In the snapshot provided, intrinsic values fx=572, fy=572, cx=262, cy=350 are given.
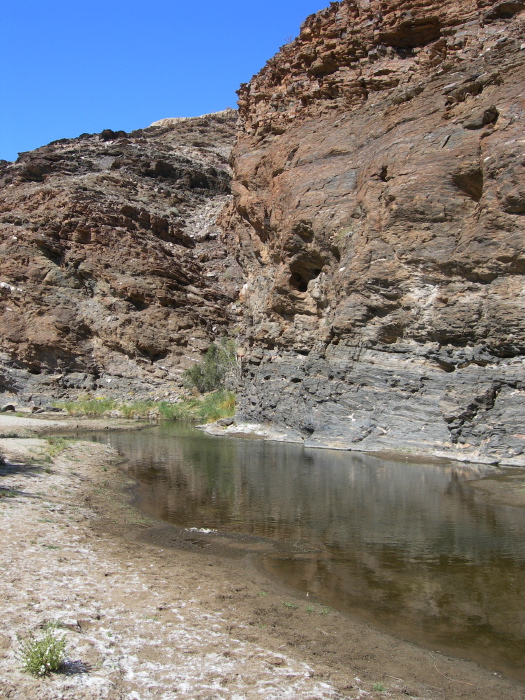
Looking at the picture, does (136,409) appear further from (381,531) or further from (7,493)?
(381,531)

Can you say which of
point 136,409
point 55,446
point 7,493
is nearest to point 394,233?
point 55,446

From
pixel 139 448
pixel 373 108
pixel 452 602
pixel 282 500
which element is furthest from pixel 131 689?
pixel 373 108

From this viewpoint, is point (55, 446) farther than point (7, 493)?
Yes

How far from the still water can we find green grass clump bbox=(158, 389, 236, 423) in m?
16.0

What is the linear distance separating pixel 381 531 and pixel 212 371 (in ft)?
112

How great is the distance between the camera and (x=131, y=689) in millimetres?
4645

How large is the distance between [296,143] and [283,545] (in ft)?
92.5

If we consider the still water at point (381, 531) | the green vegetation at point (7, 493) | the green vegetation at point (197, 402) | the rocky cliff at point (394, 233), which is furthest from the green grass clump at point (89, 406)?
the green vegetation at point (7, 493)

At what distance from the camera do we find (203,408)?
134 ft

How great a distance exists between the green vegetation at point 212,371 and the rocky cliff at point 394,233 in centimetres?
750

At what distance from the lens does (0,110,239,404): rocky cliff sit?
46969 millimetres

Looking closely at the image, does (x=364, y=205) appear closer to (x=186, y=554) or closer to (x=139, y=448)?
(x=139, y=448)

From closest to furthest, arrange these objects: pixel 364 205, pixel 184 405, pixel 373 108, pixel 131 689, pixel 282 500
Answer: pixel 131 689 → pixel 282 500 → pixel 364 205 → pixel 373 108 → pixel 184 405

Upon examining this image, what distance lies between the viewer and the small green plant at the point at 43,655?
4516 millimetres
